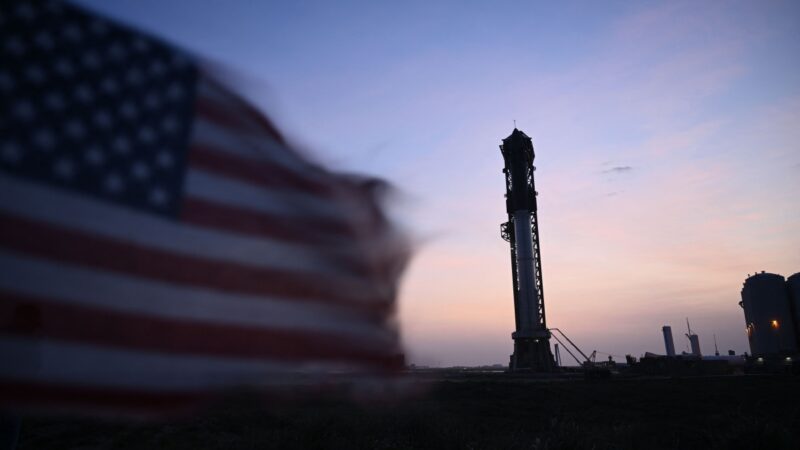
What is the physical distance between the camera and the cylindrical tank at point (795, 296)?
205ft

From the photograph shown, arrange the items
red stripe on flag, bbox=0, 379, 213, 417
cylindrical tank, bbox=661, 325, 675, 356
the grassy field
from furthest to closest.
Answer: cylindrical tank, bbox=661, 325, 675, 356 < the grassy field < red stripe on flag, bbox=0, 379, 213, 417

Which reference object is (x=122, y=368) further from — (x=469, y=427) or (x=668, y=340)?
(x=668, y=340)

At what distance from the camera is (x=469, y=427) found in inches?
711

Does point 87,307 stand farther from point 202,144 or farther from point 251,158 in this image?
point 251,158

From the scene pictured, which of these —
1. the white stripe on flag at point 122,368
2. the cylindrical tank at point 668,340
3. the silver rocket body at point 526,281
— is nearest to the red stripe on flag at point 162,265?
the white stripe on flag at point 122,368

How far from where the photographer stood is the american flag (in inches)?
208

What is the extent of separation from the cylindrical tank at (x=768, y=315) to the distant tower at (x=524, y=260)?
2550 centimetres

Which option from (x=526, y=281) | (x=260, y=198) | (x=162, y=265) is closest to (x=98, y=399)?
(x=162, y=265)

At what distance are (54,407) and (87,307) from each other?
0.99m

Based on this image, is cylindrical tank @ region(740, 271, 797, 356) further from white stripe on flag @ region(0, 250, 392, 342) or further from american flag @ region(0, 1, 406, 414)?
american flag @ region(0, 1, 406, 414)

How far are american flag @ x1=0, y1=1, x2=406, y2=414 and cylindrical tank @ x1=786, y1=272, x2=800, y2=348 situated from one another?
7105 cm

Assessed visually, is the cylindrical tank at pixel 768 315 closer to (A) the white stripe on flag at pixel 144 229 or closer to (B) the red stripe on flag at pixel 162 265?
(B) the red stripe on flag at pixel 162 265

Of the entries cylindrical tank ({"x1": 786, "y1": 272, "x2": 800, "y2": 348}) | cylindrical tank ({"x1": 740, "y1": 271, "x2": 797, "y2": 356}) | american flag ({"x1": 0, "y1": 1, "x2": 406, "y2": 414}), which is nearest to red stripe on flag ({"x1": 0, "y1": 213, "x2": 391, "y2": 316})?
american flag ({"x1": 0, "y1": 1, "x2": 406, "y2": 414})

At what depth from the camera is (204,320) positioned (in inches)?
254
